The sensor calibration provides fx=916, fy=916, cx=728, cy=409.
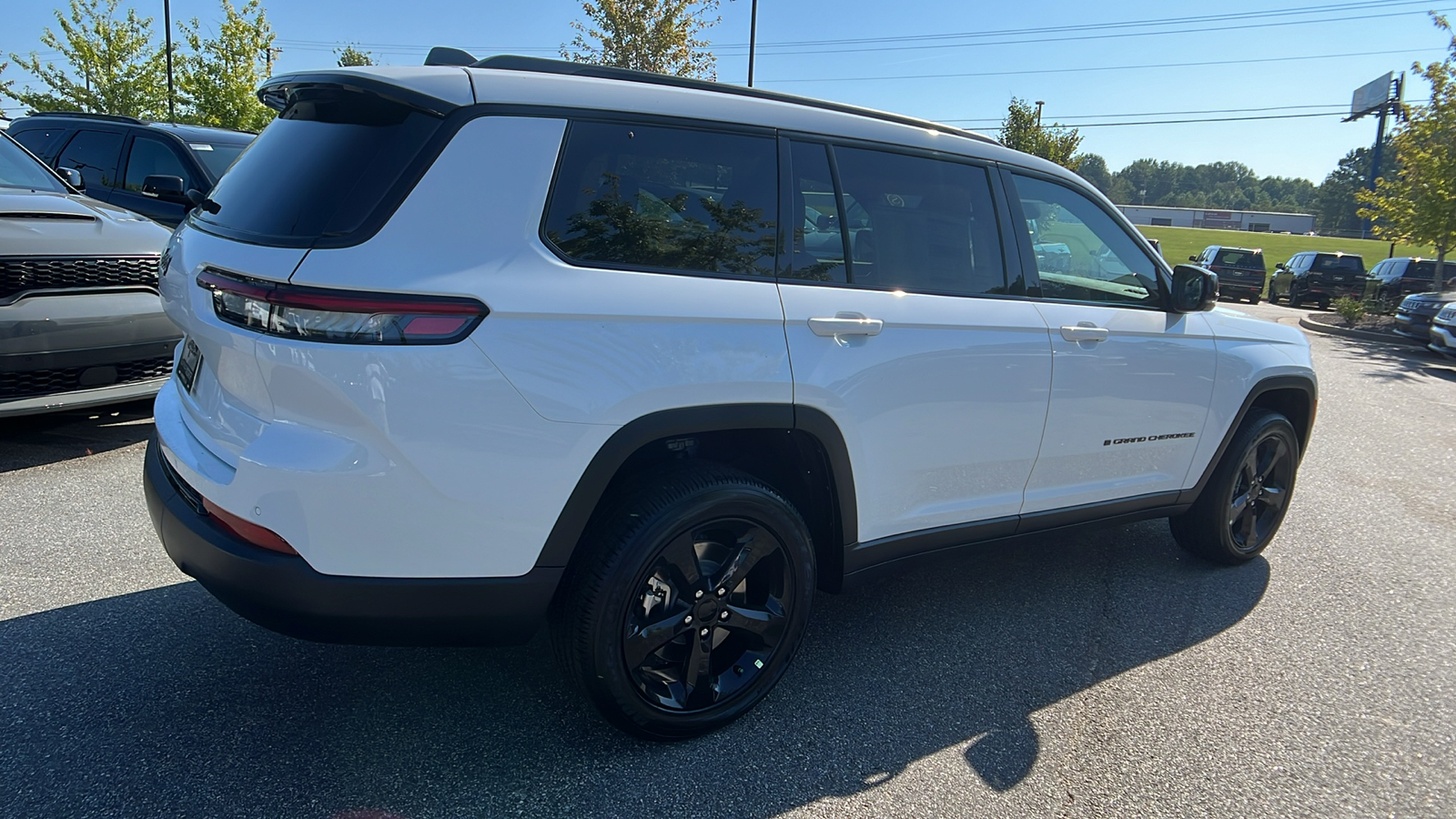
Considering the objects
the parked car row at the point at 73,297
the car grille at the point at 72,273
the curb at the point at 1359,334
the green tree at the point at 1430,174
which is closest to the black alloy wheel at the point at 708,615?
the parked car row at the point at 73,297

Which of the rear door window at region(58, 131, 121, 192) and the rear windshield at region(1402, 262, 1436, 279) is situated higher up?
the rear door window at region(58, 131, 121, 192)

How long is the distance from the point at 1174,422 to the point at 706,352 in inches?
94.2

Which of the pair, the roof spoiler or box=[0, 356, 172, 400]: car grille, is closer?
the roof spoiler

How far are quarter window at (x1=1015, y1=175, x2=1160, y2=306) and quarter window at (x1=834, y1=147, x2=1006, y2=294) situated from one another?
26 centimetres

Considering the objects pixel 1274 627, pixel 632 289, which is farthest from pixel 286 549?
pixel 1274 627

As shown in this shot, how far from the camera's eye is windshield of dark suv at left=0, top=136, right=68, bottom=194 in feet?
18.1

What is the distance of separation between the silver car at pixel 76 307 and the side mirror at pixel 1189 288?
5.10 meters

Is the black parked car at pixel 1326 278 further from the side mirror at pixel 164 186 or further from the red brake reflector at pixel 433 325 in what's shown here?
the red brake reflector at pixel 433 325

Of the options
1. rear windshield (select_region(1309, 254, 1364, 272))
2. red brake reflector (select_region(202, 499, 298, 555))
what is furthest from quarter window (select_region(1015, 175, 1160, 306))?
rear windshield (select_region(1309, 254, 1364, 272))

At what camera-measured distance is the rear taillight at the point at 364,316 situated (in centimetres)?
211

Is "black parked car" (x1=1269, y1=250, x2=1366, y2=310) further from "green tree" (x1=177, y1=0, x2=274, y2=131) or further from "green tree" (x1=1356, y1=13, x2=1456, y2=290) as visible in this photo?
"green tree" (x1=177, y1=0, x2=274, y2=131)

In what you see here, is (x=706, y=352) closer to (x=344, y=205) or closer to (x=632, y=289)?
(x=632, y=289)

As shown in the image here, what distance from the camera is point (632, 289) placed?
239 centimetres

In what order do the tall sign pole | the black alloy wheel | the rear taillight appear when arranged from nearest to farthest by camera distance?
the rear taillight, the black alloy wheel, the tall sign pole
